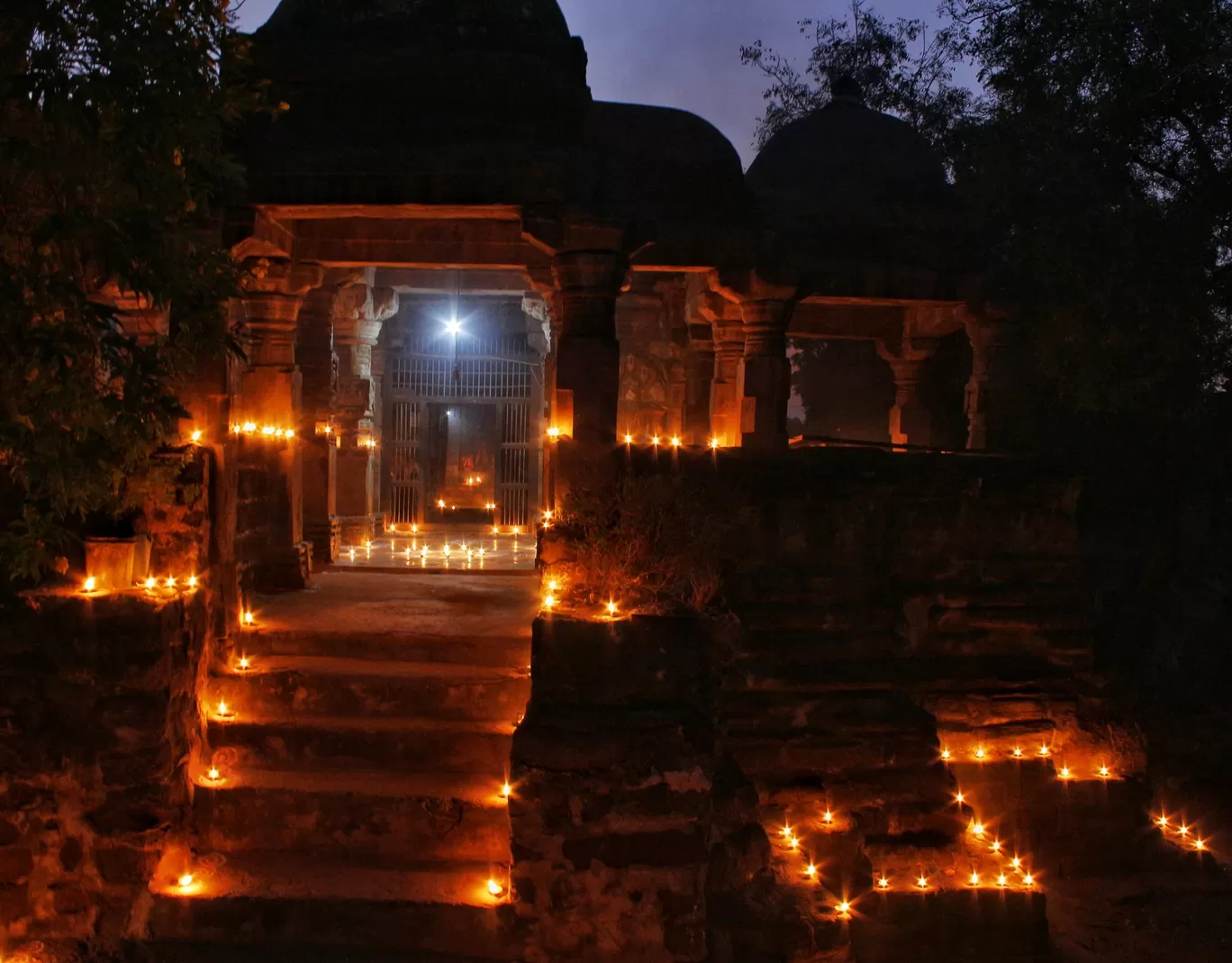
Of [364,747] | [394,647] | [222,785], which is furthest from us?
[394,647]

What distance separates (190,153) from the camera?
14.7 ft

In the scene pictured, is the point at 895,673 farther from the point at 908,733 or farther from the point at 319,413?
the point at 319,413

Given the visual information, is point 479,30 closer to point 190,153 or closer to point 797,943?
point 190,153

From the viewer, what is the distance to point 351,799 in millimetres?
5281

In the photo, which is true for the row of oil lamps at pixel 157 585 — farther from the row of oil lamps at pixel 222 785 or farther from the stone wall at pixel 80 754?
the row of oil lamps at pixel 222 785

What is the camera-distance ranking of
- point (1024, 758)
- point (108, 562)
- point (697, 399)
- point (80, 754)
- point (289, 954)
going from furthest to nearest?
point (697, 399) → point (1024, 758) → point (108, 562) → point (80, 754) → point (289, 954)

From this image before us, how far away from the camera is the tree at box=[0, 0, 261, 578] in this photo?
3.81 metres

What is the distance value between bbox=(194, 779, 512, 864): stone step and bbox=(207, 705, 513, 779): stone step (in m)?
0.29

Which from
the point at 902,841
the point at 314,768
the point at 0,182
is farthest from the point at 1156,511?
the point at 0,182

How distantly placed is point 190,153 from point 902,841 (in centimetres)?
565

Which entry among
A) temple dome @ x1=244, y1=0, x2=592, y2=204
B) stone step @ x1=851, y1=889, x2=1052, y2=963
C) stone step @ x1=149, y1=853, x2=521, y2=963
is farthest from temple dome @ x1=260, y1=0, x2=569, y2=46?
stone step @ x1=851, y1=889, x2=1052, y2=963

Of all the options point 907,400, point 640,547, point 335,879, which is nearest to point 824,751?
point 640,547

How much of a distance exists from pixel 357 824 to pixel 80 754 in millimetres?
1428

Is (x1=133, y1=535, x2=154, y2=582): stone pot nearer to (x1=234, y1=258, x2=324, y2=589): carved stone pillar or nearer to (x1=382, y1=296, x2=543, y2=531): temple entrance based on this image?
(x1=234, y1=258, x2=324, y2=589): carved stone pillar
